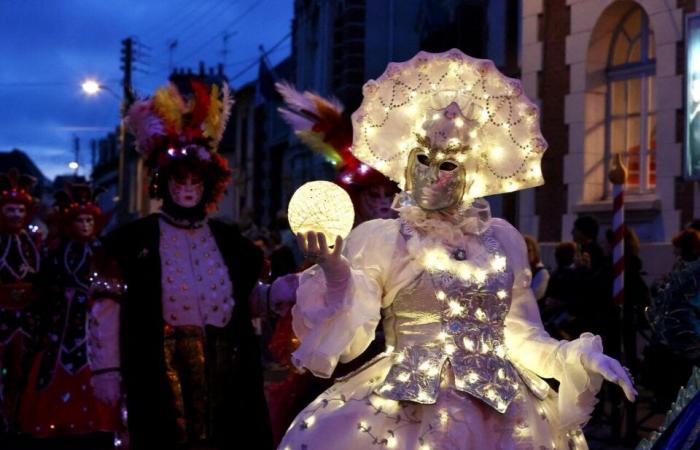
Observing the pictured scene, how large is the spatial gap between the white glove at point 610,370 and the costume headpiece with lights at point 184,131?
276 cm

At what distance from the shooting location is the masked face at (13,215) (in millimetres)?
9672

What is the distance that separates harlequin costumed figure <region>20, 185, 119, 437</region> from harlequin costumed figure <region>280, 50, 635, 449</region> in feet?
17.7

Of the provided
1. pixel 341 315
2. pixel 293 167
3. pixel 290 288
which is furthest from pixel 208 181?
pixel 293 167

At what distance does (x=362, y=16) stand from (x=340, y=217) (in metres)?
20.5

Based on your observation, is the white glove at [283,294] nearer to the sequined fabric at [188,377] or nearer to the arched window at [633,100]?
the sequined fabric at [188,377]

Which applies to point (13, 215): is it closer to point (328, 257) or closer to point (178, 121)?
point (178, 121)

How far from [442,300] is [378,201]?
2.10 metres

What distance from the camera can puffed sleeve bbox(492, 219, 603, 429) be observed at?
12.8 ft

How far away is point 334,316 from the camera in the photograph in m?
3.82

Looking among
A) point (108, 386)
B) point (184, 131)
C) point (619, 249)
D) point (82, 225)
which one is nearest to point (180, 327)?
A: point (108, 386)

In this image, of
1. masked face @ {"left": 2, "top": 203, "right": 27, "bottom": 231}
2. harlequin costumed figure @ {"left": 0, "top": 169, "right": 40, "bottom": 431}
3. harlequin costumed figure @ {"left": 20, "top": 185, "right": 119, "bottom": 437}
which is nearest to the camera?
harlequin costumed figure @ {"left": 20, "top": 185, "right": 119, "bottom": 437}

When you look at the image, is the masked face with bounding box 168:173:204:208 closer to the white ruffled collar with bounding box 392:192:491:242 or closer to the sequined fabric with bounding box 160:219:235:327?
the sequined fabric with bounding box 160:219:235:327

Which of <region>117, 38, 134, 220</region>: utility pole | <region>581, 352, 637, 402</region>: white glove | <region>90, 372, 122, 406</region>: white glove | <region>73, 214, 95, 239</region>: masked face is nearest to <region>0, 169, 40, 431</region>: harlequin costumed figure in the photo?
<region>73, 214, 95, 239</region>: masked face

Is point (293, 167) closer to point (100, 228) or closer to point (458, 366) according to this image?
point (100, 228)
